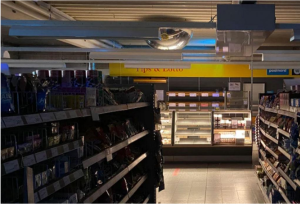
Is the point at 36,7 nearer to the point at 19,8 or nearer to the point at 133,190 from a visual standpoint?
the point at 19,8

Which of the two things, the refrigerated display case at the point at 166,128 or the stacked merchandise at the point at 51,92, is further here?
the refrigerated display case at the point at 166,128

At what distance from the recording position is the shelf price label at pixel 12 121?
2.18 m

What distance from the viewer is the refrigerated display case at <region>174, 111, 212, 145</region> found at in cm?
1183

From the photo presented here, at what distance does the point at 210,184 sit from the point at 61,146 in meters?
6.73

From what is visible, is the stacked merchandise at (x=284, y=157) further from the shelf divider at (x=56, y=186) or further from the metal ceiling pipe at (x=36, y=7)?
the metal ceiling pipe at (x=36, y=7)

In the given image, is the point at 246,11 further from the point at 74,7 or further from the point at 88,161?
the point at 74,7

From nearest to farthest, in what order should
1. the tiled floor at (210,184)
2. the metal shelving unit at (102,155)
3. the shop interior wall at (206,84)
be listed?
the metal shelving unit at (102,155), the tiled floor at (210,184), the shop interior wall at (206,84)

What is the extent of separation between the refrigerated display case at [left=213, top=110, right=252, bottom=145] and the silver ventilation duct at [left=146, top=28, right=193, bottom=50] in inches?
197

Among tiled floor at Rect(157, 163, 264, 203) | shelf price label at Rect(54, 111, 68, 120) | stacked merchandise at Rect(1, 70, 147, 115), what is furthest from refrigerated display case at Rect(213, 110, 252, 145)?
shelf price label at Rect(54, 111, 68, 120)

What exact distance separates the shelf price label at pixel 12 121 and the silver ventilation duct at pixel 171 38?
4.86m

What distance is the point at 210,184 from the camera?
9.09m

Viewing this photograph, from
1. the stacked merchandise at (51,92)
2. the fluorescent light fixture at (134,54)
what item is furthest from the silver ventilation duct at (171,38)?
the stacked merchandise at (51,92)

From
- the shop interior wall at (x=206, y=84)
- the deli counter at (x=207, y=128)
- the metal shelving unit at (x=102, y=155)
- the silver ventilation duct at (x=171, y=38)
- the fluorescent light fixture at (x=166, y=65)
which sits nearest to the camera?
the metal shelving unit at (x=102, y=155)

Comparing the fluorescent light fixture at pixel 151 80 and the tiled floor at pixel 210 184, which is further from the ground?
the fluorescent light fixture at pixel 151 80
